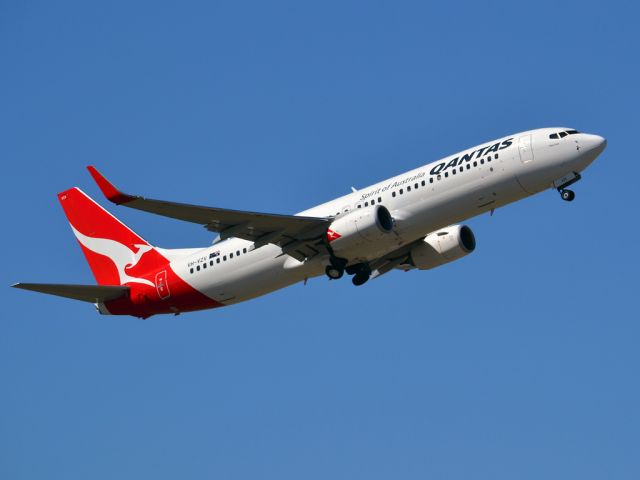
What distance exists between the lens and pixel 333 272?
159 ft

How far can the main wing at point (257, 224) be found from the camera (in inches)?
1742

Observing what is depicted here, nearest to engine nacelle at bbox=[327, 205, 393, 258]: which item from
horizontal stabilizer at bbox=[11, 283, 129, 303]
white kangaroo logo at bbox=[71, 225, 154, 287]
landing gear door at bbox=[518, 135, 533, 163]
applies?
landing gear door at bbox=[518, 135, 533, 163]

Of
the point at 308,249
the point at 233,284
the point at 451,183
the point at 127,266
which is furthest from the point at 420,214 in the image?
the point at 127,266

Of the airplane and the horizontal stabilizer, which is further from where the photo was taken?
the horizontal stabilizer

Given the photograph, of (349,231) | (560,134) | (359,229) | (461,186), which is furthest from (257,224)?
(560,134)

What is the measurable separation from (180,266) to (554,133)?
58.2 feet

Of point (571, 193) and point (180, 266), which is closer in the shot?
point (571, 193)

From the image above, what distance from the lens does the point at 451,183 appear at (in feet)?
151

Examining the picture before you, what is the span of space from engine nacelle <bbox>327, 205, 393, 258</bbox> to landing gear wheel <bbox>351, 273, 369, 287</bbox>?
428 cm

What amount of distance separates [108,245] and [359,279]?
13.1m

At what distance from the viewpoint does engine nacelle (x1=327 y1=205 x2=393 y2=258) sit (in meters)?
46.1

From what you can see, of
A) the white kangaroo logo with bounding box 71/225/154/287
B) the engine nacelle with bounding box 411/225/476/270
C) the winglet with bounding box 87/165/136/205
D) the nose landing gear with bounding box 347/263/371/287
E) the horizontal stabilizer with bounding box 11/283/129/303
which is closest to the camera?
the winglet with bounding box 87/165/136/205

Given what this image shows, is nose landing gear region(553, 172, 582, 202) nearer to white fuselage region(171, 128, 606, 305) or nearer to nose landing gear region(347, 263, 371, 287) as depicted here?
white fuselage region(171, 128, 606, 305)

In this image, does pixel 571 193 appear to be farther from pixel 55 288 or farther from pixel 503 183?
pixel 55 288
